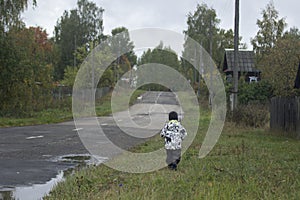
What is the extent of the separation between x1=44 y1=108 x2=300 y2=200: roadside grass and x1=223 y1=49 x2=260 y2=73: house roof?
152 ft

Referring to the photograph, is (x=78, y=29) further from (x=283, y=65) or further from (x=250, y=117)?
(x=250, y=117)

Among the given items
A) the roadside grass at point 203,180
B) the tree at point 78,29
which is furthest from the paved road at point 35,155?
the tree at point 78,29

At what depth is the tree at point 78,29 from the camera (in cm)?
8138

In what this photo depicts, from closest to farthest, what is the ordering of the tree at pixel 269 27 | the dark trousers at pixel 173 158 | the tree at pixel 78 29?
the dark trousers at pixel 173 158, the tree at pixel 269 27, the tree at pixel 78 29

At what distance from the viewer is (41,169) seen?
11.6 m

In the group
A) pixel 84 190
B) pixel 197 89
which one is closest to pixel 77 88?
pixel 197 89

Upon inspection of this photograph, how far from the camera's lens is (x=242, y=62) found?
61156 mm

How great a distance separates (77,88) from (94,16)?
35169mm

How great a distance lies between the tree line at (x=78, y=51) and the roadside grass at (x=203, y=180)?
387 inches

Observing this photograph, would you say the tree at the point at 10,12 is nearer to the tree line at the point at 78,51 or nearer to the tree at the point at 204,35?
the tree line at the point at 78,51

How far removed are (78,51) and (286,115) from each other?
176 feet

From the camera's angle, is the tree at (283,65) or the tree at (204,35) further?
the tree at (204,35)

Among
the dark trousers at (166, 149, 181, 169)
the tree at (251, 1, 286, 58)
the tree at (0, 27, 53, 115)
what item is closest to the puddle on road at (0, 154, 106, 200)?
the dark trousers at (166, 149, 181, 169)

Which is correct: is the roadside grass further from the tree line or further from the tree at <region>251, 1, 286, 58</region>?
the tree at <region>251, 1, 286, 58</region>
